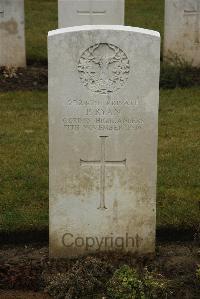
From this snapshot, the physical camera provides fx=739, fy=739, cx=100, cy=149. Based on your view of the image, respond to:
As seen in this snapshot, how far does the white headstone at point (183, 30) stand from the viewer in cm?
1159

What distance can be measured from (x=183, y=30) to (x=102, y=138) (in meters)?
6.72

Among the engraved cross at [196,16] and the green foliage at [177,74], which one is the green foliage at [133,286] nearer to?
the green foliage at [177,74]

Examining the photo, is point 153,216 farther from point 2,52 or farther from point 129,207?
point 2,52

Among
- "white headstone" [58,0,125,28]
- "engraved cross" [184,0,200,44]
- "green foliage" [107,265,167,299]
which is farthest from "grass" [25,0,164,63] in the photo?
"green foliage" [107,265,167,299]

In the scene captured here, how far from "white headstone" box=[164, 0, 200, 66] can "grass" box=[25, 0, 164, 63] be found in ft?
7.26

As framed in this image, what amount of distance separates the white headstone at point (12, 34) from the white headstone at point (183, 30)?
7.55 feet

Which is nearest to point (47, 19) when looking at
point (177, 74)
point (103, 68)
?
point (177, 74)

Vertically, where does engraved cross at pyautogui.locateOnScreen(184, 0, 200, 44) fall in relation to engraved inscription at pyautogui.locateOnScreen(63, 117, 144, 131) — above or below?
above

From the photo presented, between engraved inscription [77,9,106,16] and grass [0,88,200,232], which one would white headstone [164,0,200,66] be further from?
grass [0,88,200,232]


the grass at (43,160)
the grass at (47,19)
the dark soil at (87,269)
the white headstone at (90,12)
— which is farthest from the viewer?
the grass at (47,19)

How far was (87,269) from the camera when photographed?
5.28 metres

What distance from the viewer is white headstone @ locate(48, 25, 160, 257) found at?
5266mm

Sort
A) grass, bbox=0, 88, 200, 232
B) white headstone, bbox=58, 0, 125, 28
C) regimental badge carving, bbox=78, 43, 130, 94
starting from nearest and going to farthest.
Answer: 1. regimental badge carving, bbox=78, 43, 130, 94
2. grass, bbox=0, 88, 200, 232
3. white headstone, bbox=58, 0, 125, 28

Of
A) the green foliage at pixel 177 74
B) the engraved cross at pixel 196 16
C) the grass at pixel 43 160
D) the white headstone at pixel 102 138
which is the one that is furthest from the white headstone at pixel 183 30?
the white headstone at pixel 102 138
